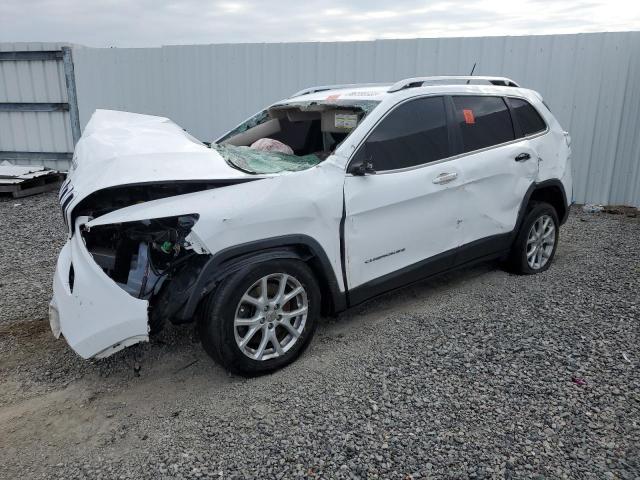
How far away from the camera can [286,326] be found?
3.34 m

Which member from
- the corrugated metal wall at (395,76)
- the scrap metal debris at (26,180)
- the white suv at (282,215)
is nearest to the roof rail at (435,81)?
the white suv at (282,215)

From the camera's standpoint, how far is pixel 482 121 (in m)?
4.38

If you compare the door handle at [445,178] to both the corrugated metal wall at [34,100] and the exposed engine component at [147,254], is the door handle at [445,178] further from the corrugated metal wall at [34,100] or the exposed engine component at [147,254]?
the corrugated metal wall at [34,100]

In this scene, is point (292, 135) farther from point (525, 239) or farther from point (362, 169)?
point (525, 239)

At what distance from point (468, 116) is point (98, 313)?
10.2ft

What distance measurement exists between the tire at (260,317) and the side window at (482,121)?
1854mm

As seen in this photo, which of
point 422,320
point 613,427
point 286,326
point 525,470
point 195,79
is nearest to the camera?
point 525,470

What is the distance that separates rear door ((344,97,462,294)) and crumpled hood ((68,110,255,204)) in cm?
Answer: 86

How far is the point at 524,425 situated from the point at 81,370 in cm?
273

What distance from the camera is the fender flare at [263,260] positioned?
2967 millimetres

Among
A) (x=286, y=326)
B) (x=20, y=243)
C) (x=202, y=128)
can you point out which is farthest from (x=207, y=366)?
(x=202, y=128)

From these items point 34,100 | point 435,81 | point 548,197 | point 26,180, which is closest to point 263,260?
point 435,81

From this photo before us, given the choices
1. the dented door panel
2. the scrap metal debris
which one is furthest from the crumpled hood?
the scrap metal debris

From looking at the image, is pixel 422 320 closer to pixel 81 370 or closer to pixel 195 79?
pixel 81 370
